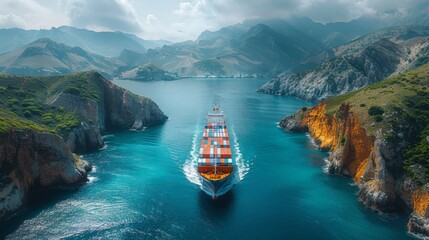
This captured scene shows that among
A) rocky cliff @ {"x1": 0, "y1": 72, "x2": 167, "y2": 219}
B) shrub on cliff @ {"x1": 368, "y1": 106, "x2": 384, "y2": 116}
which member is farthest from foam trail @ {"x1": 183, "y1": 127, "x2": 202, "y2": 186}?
shrub on cliff @ {"x1": 368, "y1": 106, "x2": 384, "y2": 116}

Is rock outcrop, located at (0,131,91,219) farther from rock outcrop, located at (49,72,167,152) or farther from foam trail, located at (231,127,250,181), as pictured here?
foam trail, located at (231,127,250,181)

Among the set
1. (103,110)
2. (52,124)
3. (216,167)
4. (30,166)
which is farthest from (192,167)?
(103,110)

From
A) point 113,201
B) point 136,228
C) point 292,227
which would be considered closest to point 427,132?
point 292,227

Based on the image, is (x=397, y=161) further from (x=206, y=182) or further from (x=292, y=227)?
(x=206, y=182)

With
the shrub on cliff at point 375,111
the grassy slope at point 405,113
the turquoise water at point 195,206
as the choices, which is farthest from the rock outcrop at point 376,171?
the shrub on cliff at point 375,111

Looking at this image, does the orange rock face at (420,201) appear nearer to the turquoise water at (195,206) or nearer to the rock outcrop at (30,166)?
the turquoise water at (195,206)
